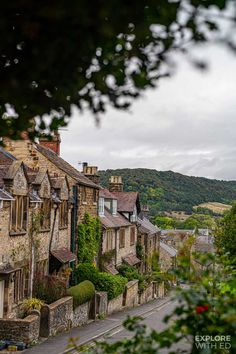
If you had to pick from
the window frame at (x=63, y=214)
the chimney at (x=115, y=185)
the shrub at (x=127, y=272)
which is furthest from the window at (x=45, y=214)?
the chimney at (x=115, y=185)

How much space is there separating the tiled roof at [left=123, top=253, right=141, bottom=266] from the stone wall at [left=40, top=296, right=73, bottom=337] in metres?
20.9

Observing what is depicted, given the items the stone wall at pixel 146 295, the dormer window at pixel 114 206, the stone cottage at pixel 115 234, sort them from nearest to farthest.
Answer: the stone cottage at pixel 115 234, the dormer window at pixel 114 206, the stone wall at pixel 146 295

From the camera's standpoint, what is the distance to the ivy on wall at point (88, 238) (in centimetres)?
3259

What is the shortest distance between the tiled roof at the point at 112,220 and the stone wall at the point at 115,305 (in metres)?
5.34

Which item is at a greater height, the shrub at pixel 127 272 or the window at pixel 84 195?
the window at pixel 84 195

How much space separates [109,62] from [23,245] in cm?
1936

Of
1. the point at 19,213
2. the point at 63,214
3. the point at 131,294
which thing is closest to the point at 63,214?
the point at 63,214

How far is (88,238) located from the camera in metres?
33.7

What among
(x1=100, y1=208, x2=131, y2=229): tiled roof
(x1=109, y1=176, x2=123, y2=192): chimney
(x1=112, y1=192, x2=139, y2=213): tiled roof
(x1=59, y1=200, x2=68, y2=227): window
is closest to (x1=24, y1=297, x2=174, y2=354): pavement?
(x1=59, y1=200, x2=68, y2=227): window

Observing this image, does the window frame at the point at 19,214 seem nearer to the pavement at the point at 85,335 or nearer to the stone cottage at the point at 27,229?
the stone cottage at the point at 27,229

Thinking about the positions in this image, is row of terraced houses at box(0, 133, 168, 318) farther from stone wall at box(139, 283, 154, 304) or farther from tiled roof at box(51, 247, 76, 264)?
stone wall at box(139, 283, 154, 304)

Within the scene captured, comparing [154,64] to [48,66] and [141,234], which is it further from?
[141,234]

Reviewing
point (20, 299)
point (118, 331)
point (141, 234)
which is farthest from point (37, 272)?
point (141, 234)

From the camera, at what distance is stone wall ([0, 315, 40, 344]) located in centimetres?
1856
